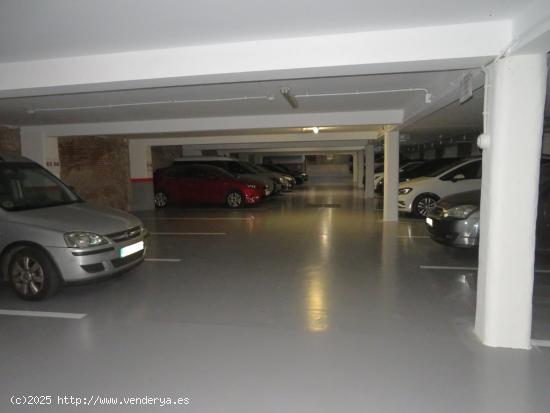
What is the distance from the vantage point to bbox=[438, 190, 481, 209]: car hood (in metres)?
5.61

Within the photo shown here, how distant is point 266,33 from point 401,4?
108 cm

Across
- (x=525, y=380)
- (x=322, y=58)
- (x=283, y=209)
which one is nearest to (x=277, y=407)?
(x=525, y=380)

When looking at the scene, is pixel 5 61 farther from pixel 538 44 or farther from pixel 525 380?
pixel 525 380

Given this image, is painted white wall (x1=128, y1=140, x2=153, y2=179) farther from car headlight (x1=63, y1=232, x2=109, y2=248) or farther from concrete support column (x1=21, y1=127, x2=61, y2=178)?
car headlight (x1=63, y1=232, x2=109, y2=248)

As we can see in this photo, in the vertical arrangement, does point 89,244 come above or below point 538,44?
below

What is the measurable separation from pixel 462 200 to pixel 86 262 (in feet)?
17.2

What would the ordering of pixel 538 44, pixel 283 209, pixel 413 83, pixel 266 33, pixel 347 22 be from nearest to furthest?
pixel 538 44 → pixel 347 22 → pixel 266 33 → pixel 413 83 → pixel 283 209

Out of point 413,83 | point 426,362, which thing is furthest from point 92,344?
point 413,83

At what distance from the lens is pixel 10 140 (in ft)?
28.5

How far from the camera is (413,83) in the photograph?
493 centimetres

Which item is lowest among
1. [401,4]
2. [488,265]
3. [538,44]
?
[488,265]

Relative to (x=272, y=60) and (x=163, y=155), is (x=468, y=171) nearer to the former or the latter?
(x=272, y=60)

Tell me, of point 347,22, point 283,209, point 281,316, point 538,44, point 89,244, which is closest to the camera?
point 538,44

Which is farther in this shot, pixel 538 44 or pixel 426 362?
pixel 426 362
